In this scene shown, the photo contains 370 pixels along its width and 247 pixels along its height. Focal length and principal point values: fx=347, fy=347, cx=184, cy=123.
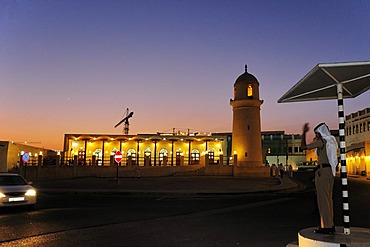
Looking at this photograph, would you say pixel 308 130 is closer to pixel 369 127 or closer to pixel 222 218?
pixel 222 218

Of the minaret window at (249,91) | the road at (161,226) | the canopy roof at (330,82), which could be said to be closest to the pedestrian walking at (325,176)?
the canopy roof at (330,82)

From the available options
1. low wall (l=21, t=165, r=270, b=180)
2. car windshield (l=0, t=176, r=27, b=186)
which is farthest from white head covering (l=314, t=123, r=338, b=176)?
low wall (l=21, t=165, r=270, b=180)

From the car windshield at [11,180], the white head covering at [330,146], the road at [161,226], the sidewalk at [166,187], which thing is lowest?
the sidewalk at [166,187]

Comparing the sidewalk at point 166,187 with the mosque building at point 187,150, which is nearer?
the sidewalk at point 166,187

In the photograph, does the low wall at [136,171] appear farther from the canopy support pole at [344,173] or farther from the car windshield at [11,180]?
the canopy support pole at [344,173]

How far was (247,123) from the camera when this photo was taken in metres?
42.1

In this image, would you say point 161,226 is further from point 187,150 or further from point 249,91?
point 187,150

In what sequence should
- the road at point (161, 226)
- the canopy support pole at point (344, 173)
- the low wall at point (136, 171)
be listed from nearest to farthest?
the canopy support pole at point (344, 173) → the road at point (161, 226) → the low wall at point (136, 171)

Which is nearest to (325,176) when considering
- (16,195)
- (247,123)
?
(16,195)

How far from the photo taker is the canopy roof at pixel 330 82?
6.38 meters

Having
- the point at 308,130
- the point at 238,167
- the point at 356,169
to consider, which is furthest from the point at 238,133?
the point at 308,130

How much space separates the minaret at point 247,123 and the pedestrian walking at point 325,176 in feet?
116

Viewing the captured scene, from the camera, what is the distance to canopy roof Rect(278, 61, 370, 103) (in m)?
6.38

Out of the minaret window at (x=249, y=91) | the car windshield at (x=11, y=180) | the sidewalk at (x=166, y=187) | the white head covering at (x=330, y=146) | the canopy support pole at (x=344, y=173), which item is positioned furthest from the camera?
the minaret window at (x=249, y=91)
